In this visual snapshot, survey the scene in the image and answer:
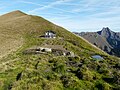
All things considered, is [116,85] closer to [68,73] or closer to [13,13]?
[68,73]

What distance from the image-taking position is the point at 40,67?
43812 millimetres

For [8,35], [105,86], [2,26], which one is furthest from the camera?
[2,26]

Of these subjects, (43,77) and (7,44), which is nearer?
(43,77)

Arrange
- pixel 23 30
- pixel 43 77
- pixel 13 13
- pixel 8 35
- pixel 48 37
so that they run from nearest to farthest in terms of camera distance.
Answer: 1. pixel 43 77
2. pixel 48 37
3. pixel 8 35
4. pixel 23 30
5. pixel 13 13

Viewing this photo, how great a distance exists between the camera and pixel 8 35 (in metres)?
100

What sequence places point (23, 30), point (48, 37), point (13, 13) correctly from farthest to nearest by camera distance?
point (13, 13) → point (23, 30) → point (48, 37)

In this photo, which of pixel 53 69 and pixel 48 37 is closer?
pixel 53 69

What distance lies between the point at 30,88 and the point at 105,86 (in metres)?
10.2

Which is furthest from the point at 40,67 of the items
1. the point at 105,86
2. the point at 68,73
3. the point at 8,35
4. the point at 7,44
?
the point at 8,35

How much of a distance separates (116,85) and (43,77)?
35.4 ft

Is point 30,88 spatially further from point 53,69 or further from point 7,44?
point 7,44

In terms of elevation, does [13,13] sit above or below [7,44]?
above


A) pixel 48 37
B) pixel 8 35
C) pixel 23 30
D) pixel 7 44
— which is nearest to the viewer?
pixel 7 44

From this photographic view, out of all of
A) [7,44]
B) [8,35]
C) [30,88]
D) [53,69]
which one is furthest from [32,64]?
[8,35]
